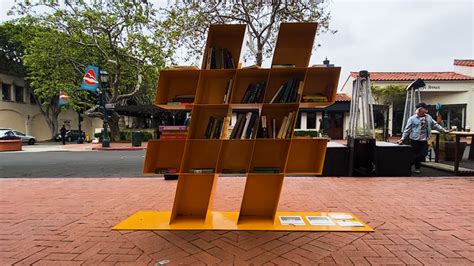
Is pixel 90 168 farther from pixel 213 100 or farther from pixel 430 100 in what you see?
pixel 430 100

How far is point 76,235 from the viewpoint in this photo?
3.15 m

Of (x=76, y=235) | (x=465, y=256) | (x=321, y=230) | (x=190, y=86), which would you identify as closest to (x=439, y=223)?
(x=465, y=256)

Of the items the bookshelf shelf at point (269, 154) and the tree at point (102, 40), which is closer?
the bookshelf shelf at point (269, 154)

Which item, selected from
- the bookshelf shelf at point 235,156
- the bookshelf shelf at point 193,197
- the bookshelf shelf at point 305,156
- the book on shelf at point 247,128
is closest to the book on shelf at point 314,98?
the bookshelf shelf at point 305,156

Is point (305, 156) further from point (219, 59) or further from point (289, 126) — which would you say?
point (219, 59)

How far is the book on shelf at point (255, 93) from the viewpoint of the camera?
10.4 ft

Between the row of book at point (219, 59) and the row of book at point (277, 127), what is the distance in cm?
71

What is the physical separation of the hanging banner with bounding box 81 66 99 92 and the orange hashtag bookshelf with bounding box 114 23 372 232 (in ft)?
47.6

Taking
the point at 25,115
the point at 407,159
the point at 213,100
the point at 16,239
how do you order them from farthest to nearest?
1. the point at 25,115
2. the point at 407,159
3. the point at 213,100
4. the point at 16,239

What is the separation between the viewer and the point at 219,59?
318 centimetres

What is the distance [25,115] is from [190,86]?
31.7 meters

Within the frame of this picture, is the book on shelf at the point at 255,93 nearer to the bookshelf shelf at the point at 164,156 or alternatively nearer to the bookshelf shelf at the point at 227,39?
the bookshelf shelf at the point at 227,39

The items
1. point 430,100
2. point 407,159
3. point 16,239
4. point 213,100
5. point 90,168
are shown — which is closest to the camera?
point 16,239

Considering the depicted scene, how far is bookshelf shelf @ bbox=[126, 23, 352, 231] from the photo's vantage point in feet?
10.3
